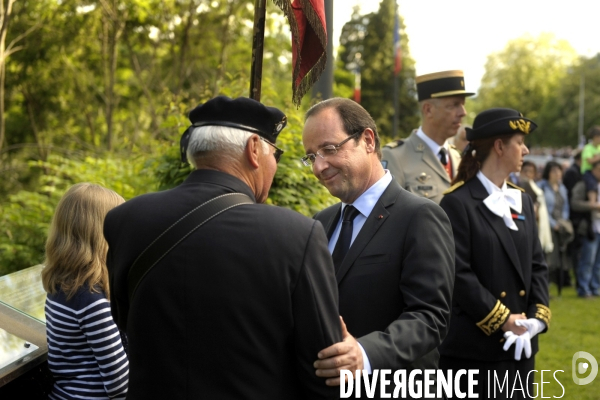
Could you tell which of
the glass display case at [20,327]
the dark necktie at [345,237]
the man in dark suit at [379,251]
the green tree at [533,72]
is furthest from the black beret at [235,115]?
the green tree at [533,72]

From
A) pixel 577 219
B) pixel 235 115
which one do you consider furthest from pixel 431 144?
pixel 577 219

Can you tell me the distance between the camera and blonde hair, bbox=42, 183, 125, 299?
2.89m

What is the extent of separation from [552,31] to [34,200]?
90.9 metres

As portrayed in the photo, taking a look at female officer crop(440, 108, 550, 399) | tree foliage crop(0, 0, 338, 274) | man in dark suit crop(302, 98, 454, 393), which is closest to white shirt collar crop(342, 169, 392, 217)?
man in dark suit crop(302, 98, 454, 393)

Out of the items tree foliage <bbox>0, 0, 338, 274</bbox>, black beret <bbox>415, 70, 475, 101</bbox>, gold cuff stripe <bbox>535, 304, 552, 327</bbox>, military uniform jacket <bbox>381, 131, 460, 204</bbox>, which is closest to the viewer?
gold cuff stripe <bbox>535, 304, 552, 327</bbox>

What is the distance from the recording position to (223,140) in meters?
2.09

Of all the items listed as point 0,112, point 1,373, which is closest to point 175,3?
point 0,112

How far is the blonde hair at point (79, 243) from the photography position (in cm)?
289

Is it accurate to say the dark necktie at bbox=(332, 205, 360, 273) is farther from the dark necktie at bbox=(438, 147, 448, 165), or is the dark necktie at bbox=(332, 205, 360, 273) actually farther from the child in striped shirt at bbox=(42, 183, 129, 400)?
the dark necktie at bbox=(438, 147, 448, 165)

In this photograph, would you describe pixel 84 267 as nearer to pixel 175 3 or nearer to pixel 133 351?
pixel 133 351

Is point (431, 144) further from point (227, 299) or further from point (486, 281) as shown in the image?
point (227, 299)

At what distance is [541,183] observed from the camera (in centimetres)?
1163

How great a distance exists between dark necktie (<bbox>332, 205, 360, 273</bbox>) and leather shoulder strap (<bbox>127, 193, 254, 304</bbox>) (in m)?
0.84

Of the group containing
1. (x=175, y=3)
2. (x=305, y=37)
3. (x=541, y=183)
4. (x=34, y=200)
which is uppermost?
(x=175, y=3)
